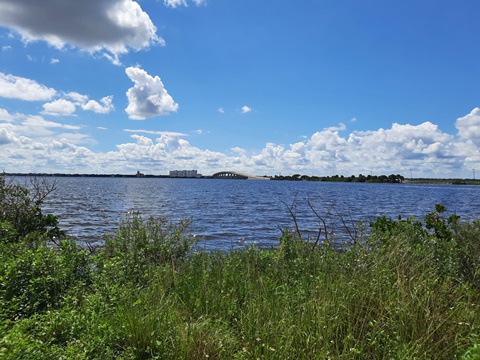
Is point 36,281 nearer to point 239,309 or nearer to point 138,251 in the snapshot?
point 138,251

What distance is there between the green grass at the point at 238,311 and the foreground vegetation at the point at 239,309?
0.8 inches

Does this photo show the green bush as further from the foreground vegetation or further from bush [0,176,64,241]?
bush [0,176,64,241]

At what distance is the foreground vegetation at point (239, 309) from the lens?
15.1 feet

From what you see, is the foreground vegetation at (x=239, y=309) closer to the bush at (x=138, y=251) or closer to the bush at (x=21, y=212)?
the bush at (x=138, y=251)

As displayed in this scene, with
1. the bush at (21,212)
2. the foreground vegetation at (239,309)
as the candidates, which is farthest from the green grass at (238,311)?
the bush at (21,212)

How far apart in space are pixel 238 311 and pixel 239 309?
43 mm

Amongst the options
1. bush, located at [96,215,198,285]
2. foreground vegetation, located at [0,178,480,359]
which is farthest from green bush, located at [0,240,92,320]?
bush, located at [96,215,198,285]

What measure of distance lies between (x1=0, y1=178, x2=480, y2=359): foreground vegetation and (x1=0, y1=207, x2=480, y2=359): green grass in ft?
0.07

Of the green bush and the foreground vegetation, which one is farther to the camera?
the green bush

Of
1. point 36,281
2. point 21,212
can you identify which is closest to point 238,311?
point 36,281

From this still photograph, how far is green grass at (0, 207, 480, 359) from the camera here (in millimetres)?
4598

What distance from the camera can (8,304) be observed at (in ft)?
18.4

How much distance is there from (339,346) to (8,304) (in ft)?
16.8

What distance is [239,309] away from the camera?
6199 mm
